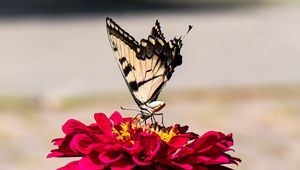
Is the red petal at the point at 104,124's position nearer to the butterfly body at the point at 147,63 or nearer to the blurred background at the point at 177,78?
the butterfly body at the point at 147,63

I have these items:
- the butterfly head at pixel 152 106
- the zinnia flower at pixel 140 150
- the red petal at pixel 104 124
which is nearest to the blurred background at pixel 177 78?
the butterfly head at pixel 152 106

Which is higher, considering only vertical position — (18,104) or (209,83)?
(209,83)

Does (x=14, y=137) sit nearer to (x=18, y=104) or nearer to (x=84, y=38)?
(x=18, y=104)

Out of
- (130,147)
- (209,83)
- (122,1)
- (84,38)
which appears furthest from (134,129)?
(122,1)

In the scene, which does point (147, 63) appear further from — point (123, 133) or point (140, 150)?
point (140, 150)

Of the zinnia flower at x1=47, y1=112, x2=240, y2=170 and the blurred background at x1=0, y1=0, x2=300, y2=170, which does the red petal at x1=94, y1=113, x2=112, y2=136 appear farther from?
the blurred background at x1=0, y1=0, x2=300, y2=170

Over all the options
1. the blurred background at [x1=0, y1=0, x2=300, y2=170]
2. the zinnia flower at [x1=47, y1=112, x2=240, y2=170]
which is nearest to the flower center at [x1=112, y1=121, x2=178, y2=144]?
the zinnia flower at [x1=47, y1=112, x2=240, y2=170]

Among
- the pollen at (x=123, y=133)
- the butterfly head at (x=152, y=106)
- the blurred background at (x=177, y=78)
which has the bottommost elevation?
the pollen at (x=123, y=133)
